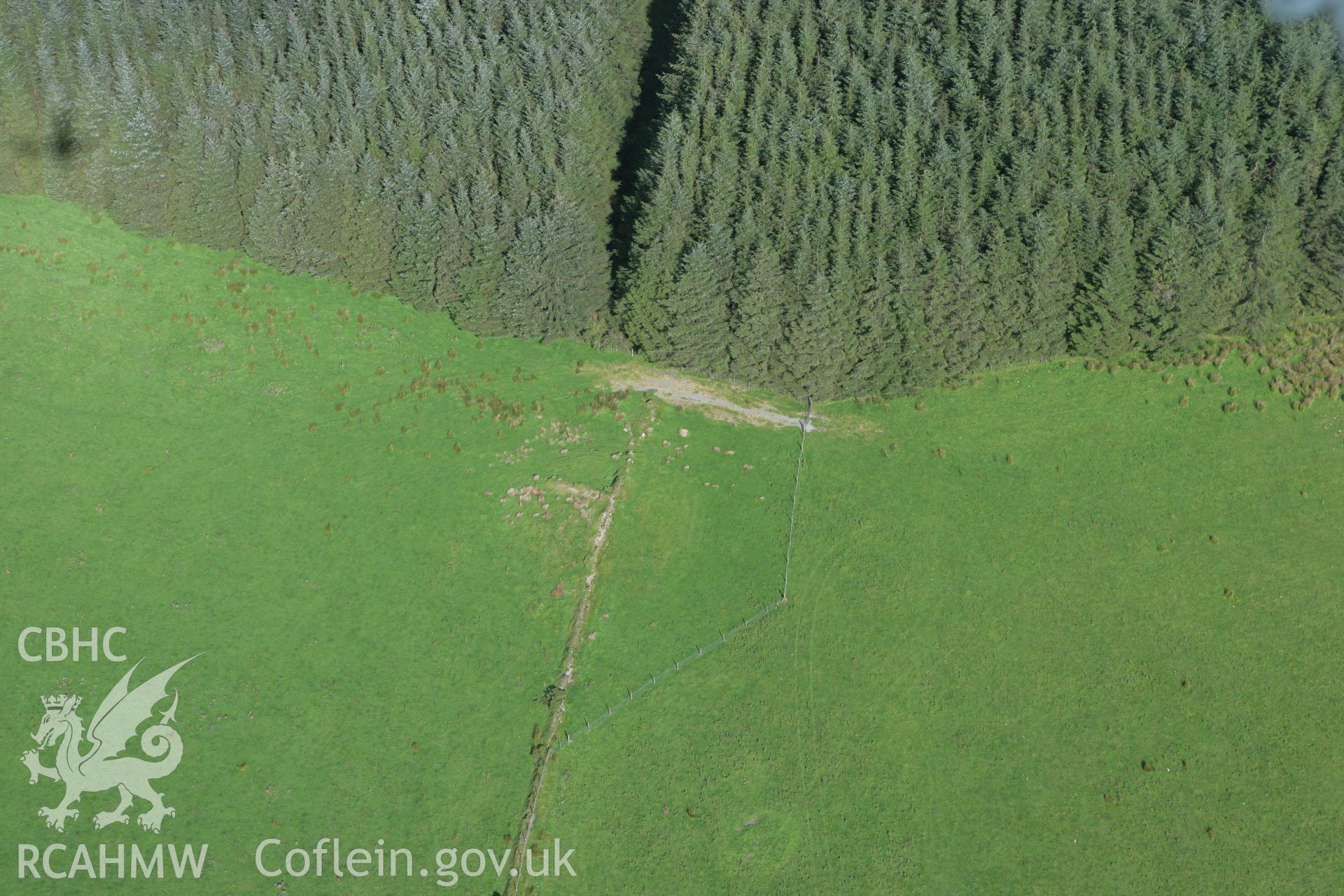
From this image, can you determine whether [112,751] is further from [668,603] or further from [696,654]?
[696,654]

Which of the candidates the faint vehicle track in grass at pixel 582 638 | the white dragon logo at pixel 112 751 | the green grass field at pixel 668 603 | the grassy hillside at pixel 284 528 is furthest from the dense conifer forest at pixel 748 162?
the white dragon logo at pixel 112 751

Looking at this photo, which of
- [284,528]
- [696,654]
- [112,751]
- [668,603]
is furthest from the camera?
[284,528]

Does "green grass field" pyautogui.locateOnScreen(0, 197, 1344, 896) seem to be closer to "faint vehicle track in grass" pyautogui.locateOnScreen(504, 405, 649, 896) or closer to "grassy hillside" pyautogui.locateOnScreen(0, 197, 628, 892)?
"grassy hillside" pyautogui.locateOnScreen(0, 197, 628, 892)

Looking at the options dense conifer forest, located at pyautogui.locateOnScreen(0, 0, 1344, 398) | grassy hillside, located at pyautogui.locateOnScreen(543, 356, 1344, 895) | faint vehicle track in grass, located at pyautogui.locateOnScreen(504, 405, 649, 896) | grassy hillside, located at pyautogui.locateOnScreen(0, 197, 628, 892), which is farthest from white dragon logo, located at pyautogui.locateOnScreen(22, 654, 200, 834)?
dense conifer forest, located at pyautogui.locateOnScreen(0, 0, 1344, 398)

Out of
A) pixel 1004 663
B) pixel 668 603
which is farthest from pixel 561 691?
pixel 1004 663

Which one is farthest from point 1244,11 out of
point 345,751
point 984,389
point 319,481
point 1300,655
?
point 345,751

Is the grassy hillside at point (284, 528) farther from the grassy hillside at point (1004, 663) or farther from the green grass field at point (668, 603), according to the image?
the grassy hillside at point (1004, 663)
